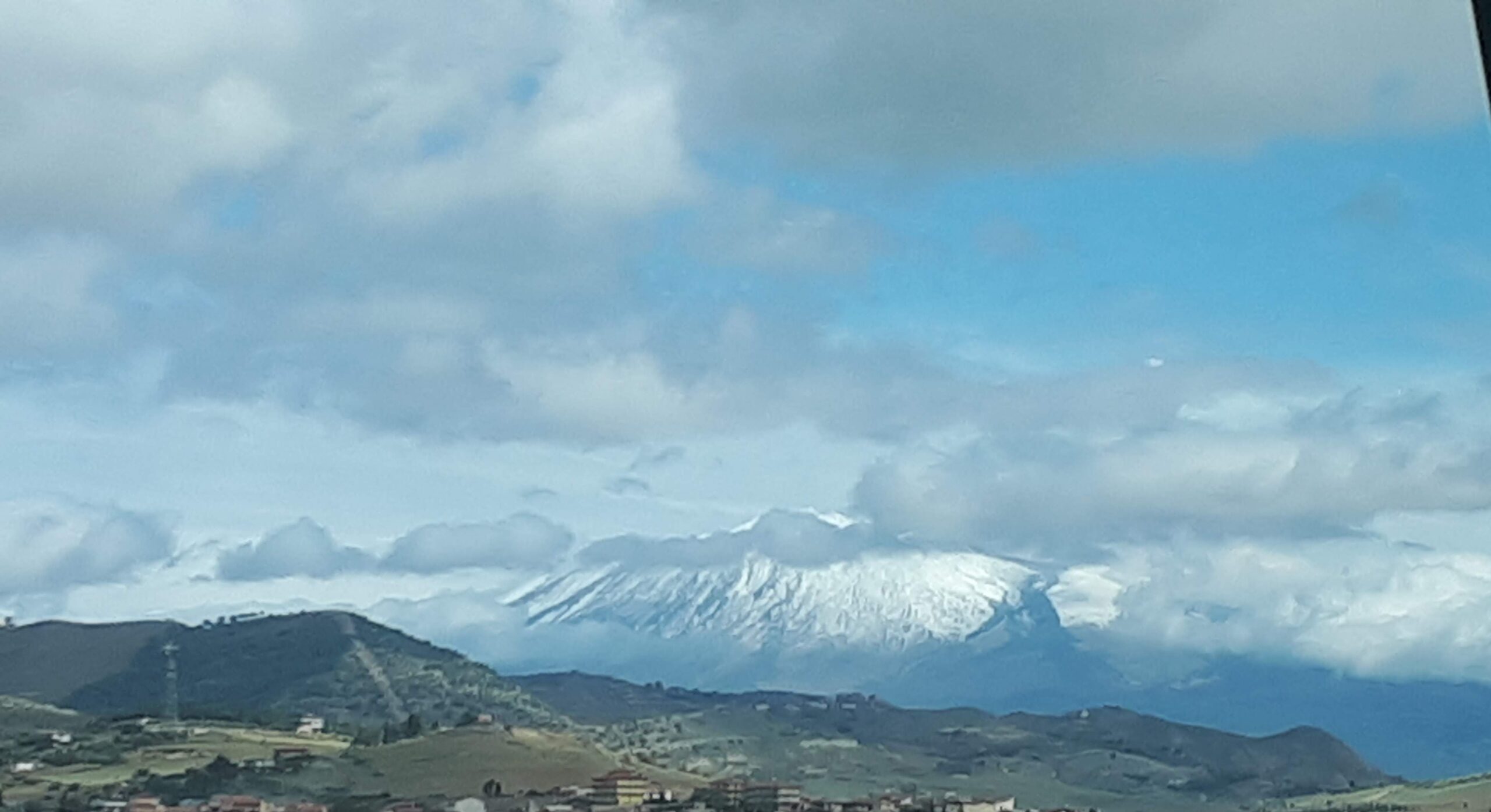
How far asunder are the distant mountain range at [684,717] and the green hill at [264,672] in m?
0.06

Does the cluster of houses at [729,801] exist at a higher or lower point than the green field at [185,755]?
lower

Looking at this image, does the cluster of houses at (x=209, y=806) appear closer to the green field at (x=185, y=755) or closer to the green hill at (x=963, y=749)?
the green field at (x=185, y=755)

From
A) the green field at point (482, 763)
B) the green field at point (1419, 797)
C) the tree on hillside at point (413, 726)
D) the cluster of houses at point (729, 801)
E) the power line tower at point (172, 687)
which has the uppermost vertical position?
the power line tower at point (172, 687)

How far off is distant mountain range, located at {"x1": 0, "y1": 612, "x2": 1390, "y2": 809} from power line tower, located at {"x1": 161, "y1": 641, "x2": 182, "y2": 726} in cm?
11

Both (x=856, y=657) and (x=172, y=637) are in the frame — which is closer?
(x=172, y=637)

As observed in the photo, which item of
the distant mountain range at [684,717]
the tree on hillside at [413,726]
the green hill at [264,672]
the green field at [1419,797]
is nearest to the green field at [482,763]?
the tree on hillside at [413,726]

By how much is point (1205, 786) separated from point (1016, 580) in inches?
2375

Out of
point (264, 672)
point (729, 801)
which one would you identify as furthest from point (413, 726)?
point (729, 801)

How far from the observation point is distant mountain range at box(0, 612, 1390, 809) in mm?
31812

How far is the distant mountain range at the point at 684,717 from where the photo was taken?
104ft

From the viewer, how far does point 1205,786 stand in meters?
31.6

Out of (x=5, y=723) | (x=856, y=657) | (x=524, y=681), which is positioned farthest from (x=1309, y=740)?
(x=856, y=657)

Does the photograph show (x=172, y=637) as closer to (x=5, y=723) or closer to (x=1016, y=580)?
(x=5, y=723)

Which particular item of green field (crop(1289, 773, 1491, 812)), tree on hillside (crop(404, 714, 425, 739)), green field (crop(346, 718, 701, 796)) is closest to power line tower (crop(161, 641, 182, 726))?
tree on hillside (crop(404, 714, 425, 739))
